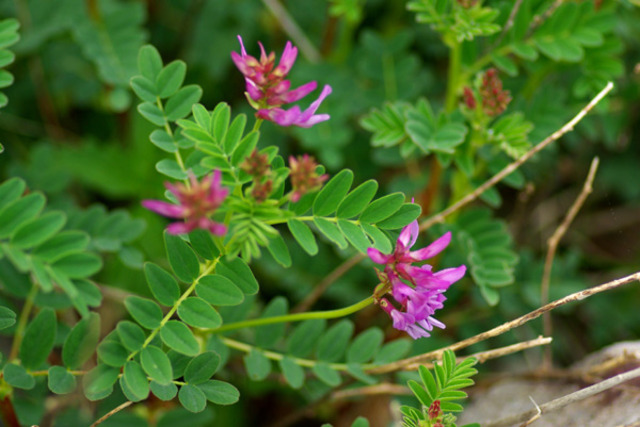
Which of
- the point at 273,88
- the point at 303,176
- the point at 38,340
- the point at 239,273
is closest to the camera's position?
the point at 303,176

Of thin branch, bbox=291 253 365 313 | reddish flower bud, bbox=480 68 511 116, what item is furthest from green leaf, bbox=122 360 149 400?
reddish flower bud, bbox=480 68 511 116

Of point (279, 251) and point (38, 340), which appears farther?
point (38, 340)

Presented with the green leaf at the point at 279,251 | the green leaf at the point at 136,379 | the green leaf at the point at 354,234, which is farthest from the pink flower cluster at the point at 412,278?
the green leaf at the point at 136,379

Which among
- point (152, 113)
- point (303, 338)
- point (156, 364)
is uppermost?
point (152, 113)

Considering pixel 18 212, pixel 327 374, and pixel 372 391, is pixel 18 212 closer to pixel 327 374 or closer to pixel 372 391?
pixel 327 374

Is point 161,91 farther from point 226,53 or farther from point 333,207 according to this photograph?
point 226,53

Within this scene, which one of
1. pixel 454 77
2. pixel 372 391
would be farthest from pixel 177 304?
pixel 454 77

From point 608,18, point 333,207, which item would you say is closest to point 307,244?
point 333,207

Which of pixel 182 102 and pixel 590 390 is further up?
pixel 182 102
